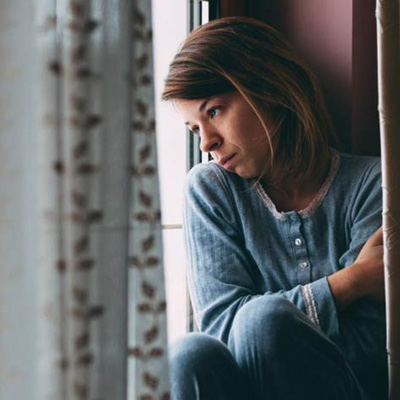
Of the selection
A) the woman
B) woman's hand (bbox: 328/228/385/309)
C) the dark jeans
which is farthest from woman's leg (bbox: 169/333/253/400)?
woman's hand (bbox: 328/228/385/309)

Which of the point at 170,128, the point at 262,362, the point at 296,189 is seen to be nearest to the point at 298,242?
the point at 296,189

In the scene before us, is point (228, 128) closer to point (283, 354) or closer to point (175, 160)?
point (175, 160)

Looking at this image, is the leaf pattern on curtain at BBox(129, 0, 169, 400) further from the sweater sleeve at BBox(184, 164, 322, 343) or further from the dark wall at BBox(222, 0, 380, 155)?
the dark wall at BBox(222, 0, 380, 155)

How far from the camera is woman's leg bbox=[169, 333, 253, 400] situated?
1160mm

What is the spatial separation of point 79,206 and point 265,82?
74 centimetres

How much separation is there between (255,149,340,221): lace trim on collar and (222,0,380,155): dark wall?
121 mm

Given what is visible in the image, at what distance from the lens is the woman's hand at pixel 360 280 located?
1.36 meters

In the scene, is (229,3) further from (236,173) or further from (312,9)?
(236,173)

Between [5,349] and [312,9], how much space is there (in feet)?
3.75

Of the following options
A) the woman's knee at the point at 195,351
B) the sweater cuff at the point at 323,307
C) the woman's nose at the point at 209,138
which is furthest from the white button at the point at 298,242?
the woman's knee at the point at 195,351

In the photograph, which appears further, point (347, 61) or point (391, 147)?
point (347, 61)

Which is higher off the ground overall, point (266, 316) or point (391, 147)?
point (391, 147)

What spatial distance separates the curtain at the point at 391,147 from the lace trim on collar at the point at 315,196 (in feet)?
0.87

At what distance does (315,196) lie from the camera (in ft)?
5.01
